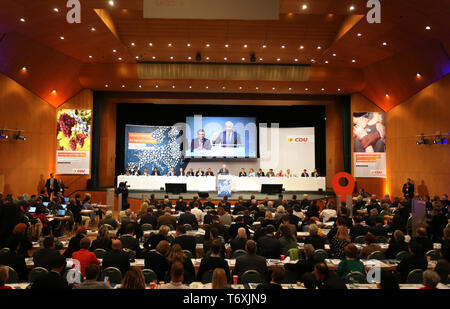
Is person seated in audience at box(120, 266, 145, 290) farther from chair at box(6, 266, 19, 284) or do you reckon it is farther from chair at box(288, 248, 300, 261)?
chair at box(288, 248, 300, 261)

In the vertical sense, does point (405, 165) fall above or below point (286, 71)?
below

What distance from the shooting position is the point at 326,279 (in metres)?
3.73

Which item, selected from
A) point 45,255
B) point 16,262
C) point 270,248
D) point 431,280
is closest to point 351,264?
point 431,280

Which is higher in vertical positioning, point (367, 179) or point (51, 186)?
point (367, 179)

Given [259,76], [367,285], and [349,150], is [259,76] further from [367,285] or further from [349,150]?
[367,285]

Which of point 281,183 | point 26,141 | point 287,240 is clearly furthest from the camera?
point 281,183

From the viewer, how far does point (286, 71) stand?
16.2 meters

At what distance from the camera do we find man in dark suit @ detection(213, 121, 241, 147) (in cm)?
2014

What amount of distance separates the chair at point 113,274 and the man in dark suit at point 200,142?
15744 mm

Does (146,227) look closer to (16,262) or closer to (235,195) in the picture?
(16,262)

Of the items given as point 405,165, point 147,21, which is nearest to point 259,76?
point 147,21

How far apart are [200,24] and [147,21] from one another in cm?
178

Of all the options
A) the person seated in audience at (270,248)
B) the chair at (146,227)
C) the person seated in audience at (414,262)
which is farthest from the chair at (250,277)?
the chair at (146,227)

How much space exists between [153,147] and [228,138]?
4392 mm
